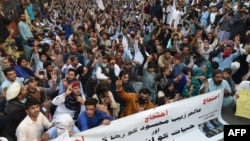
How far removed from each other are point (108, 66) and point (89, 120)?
251 cm

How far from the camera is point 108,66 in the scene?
7.90 m

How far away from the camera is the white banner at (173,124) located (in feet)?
18.1

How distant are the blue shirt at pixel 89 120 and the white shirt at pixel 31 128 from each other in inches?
17.6

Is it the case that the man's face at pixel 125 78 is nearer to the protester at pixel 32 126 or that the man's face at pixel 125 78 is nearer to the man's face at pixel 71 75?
the man's face at pixel 71 75

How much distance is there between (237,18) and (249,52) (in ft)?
10.4

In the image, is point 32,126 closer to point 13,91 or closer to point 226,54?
point 13,91

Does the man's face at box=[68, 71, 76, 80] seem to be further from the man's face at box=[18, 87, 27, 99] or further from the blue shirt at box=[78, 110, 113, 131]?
the blue shirt at box=[78, 110, 113, 131]

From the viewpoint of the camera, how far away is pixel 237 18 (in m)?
11.7

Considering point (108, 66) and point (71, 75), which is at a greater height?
point (71, 75)

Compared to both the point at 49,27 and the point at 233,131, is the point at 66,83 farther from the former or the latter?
the point at 49,27

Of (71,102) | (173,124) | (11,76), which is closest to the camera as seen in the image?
(71,102)

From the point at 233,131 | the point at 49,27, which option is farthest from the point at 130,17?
the point at 233,131

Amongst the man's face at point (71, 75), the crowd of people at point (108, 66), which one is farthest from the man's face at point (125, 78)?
the man's face at point (71, 75)

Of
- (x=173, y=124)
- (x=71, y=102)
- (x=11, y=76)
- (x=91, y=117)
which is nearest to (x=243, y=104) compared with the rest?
(x=173, y=124)
